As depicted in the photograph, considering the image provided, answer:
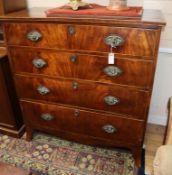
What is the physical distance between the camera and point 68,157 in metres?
1.67

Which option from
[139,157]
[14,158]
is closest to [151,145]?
[139,157]

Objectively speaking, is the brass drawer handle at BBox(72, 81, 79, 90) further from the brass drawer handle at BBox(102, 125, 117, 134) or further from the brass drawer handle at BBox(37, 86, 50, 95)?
the brass drawer handle at BBox(102, 125, 117, 134)

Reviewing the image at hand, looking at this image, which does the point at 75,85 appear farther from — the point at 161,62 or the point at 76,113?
the point at 161,62

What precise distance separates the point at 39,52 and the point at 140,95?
692mm

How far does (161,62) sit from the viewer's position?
171cm

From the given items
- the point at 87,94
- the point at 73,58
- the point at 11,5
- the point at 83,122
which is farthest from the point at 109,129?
the point at 11,5

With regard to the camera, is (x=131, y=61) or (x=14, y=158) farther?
(x=14, y=158)

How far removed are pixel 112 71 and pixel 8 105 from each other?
0.94m

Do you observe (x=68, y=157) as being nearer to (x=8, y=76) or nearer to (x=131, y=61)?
(x=8, y=76)

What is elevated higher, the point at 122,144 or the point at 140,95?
the point at 140,95

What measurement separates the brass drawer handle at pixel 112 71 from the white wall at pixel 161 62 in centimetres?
59

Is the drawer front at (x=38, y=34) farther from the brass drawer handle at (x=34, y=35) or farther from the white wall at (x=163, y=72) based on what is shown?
the white wall at (x=163, y=72)

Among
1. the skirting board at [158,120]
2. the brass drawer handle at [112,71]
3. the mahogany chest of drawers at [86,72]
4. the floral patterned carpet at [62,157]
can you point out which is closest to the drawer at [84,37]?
the mahogany chest of drawers at [86,72]

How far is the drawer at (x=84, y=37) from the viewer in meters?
1.12
